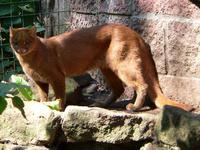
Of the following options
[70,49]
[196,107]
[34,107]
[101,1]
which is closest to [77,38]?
[70,49]

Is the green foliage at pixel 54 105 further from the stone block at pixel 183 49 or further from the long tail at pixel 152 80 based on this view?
the stone block at pixel 183 49

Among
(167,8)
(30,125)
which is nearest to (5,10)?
(167,8)

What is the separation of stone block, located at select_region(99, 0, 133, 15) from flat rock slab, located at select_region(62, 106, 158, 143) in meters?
1.20

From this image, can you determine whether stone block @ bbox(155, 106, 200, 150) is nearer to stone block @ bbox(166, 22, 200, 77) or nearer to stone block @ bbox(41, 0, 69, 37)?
stone block @ bbox(166, 22, 200, 77)

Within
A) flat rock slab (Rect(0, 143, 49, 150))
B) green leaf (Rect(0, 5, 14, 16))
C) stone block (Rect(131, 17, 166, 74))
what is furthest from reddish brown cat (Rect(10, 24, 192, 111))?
green leaf (Rect(0, 5, 14, 16))

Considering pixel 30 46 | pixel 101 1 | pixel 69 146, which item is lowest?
pixel 69 146

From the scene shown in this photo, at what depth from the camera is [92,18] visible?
17.6 feet

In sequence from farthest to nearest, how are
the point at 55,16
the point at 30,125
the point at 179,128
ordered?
1. the point at 55,16
2. the point at 30,125
3. the point at 179,128

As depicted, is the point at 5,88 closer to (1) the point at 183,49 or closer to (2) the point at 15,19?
(1) the point at 183,49

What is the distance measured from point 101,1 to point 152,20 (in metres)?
0.64

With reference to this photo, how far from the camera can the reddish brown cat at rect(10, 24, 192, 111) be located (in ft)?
15.1

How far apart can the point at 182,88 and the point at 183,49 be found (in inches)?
13.3

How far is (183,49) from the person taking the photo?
15.2 ft

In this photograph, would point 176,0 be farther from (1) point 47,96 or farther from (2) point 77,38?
(1) point 47,96
